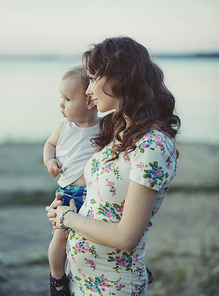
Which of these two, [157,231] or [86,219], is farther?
[157,231]

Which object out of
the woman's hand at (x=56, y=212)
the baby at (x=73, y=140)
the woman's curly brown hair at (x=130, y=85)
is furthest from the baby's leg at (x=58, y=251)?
the woman's curly brown hair at (x=130, y=85)

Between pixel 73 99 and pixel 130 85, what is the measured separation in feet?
1.49

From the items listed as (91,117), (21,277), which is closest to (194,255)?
(21,277)

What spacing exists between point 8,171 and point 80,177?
478 centimetres

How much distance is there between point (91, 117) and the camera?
5.52 feet

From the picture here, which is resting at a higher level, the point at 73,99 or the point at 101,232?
the point at 73,99

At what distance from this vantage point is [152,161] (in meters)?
1.07

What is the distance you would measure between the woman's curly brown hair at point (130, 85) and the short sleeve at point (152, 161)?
7 centimetres

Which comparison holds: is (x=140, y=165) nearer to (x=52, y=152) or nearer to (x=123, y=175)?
(x=123, y=175)

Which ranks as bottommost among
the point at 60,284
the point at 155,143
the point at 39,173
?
the point at 39,173

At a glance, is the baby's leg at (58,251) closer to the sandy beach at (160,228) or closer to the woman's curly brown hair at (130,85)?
the woman's curly brown hair at (130,85)

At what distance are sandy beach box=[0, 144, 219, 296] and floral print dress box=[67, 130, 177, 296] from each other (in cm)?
37

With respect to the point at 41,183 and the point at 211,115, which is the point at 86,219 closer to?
the point at 41,183

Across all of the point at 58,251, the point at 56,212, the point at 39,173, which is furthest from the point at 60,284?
the point at 39,173
